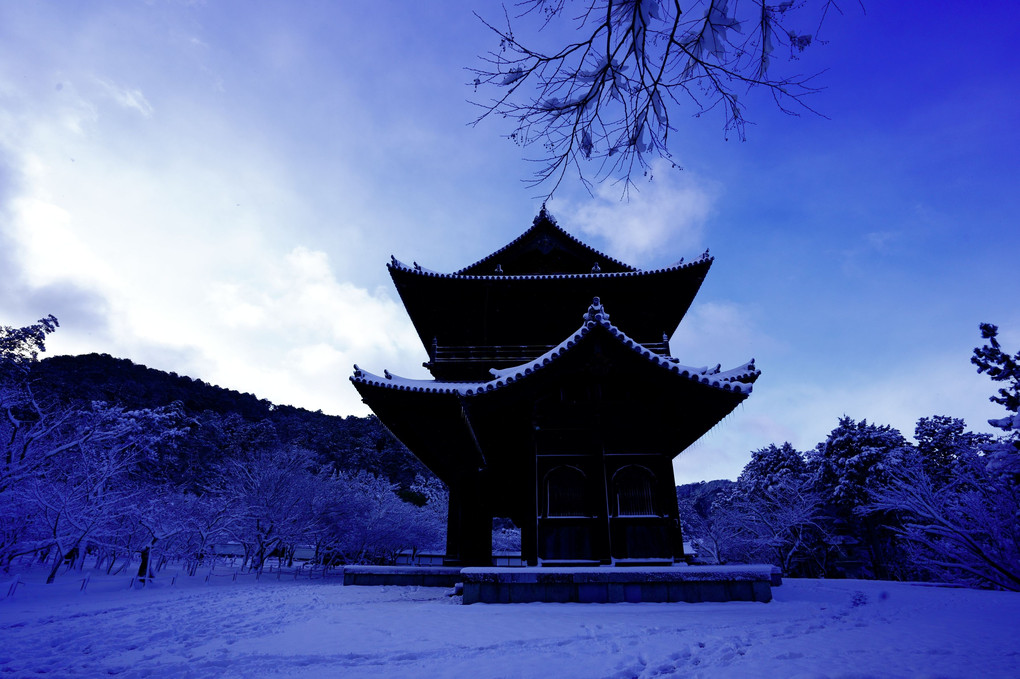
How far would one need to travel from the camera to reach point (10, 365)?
88.5ft

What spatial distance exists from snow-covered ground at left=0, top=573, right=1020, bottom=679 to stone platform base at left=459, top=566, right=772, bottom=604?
0.27 meters

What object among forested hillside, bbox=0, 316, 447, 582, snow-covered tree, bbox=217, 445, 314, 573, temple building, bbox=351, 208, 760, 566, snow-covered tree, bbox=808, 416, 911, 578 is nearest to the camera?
temple building, bbox=351, 208, 760, 566

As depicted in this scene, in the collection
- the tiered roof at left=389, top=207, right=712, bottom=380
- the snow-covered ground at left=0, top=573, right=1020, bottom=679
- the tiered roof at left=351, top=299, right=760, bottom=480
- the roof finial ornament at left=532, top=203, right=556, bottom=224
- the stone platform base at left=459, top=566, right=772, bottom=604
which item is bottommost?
the snow-covered ground at left=0, top=573, right=1020, bottom=679

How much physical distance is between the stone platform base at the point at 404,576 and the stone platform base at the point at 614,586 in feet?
13.8

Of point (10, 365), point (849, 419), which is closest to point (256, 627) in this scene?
point (10, 365)

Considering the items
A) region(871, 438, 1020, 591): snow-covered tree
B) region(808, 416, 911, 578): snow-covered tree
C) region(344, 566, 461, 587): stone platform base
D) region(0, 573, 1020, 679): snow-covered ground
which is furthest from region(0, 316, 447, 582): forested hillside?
region(808, 416, 911, 578): snow-covered tree

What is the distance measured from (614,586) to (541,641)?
2.59 metres

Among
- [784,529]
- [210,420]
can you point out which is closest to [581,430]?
[784,529]

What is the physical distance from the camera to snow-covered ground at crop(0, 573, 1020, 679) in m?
3.70

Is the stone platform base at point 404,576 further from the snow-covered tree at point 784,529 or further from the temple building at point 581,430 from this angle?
the snow-covered tree at point 784,529

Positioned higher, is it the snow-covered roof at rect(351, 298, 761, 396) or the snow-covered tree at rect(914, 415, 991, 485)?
the snow-covered tree at rect(914, 415, 991, 485)

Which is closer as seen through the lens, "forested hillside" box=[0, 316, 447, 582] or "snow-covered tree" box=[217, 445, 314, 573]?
"forested hillside" box=[0, 316, 447, 582]

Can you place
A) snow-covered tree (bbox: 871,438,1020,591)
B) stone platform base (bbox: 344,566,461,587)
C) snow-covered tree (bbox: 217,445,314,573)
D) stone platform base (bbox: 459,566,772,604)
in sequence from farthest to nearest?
snow-covered tree (bbox: 217,445,314,573) < stone platform base (bbox: 344,566,461,587) < snow-covered tree (bbox: 871,438,1020,591) < stone platform base (bbox: 459,566,772,604)

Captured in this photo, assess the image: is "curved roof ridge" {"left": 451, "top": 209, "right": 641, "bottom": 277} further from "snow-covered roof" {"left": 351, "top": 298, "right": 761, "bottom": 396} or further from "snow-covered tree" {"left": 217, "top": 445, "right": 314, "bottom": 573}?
"snow-covered tree" {"left": 217, "top": 445, "right": 314, "bottom": 573}
